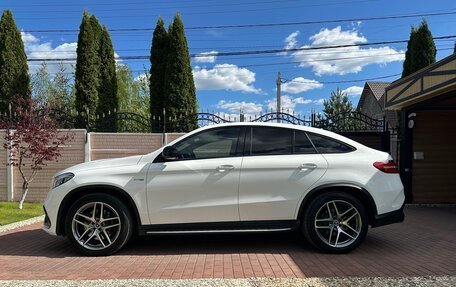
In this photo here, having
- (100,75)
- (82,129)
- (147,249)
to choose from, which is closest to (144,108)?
(100,75)

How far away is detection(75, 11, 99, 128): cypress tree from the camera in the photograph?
1525 cm

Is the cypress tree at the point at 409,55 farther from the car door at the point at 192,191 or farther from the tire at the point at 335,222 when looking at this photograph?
the car door at the point at 192,191

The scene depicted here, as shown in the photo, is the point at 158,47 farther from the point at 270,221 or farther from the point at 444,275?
the point at 444,275

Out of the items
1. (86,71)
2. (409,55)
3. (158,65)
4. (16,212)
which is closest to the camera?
(16,212)

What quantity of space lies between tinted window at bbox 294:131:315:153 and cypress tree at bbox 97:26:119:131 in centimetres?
1115

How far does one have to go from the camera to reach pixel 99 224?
18.8 feet

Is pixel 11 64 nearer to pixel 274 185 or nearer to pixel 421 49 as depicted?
pixel 274 185

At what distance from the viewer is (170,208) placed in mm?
5707

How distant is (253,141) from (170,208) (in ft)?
4.88

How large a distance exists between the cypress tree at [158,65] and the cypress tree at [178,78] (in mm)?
499

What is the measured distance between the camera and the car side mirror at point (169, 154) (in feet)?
18.8

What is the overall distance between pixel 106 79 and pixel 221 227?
11927mm

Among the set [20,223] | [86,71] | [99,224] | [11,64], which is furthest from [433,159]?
[11,64]

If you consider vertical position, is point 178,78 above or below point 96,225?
above
